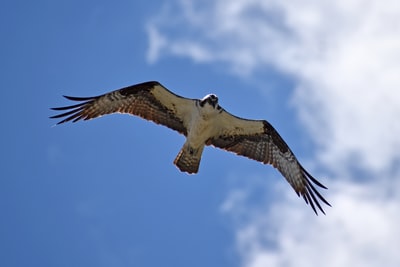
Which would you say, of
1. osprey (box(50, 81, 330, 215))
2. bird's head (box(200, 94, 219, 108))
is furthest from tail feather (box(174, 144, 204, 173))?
bird's head (box(200, 94, 219, 108))

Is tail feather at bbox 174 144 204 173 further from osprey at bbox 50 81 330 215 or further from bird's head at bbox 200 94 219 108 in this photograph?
bird's head at bbox 200 94 219 108

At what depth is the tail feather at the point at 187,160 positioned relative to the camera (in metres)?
19.8

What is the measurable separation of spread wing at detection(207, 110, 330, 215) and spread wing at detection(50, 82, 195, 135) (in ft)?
2.97

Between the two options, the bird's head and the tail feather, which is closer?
the bird's head

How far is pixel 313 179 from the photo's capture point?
68.1 ft

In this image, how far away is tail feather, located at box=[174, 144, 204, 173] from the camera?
1975 cm

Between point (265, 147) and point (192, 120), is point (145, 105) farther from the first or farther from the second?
point (265, 147)

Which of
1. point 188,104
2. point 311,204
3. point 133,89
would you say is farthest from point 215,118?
point 311,204

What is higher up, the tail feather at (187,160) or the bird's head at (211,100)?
the bird's head at (211,100)

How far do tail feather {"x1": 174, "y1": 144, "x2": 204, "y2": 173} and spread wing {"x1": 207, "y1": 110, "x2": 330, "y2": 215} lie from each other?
2.06 ft

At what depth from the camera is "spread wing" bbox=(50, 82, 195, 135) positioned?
19516 millimetres

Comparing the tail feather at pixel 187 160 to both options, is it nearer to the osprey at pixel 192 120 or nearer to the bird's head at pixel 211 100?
the osprey at pixel 192 120

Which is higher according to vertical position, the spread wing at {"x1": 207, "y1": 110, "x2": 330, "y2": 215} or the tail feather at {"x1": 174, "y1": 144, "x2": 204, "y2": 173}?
the spread wing at {"x1": 207, "y1": 110, "x2": 330, "y2": 215}

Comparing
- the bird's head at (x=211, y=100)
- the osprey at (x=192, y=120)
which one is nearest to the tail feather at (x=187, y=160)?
the osprey at (x=192, y=120)
